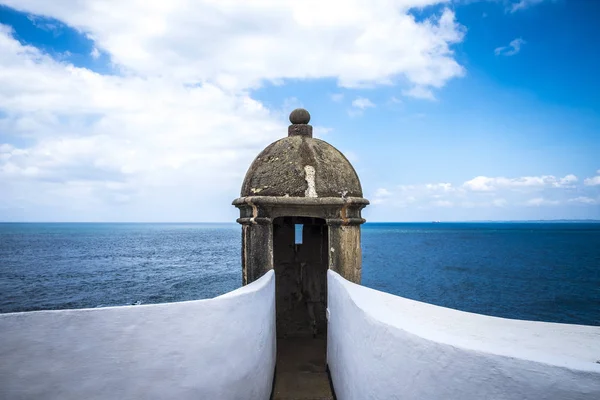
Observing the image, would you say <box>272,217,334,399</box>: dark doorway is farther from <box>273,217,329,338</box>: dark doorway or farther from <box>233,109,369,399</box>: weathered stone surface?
<box>233,109,369,399</box>: weathered stone surface

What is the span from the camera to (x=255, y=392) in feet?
11.0

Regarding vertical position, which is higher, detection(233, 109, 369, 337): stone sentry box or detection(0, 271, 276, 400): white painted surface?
detection(233, 109, 369, 337): stone sentry box

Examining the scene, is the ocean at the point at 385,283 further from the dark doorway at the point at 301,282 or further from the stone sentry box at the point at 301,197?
the stone sentry box at the point at 301,197

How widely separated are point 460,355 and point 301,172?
3.49 metres

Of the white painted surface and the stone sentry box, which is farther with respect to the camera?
the stone sentry box

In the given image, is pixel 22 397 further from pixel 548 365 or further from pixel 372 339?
pixel 548 365

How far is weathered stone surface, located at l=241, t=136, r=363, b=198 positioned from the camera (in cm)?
494

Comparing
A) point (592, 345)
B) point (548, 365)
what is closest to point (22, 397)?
point (548, 365)

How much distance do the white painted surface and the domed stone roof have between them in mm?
2030

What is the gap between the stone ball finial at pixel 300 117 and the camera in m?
5.60

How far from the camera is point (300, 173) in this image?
4.98m

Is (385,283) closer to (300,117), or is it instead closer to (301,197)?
(300,117)

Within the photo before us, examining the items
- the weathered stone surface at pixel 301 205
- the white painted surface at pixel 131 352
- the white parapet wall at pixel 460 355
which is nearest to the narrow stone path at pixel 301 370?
the weathered stone surface at pixel 301 205

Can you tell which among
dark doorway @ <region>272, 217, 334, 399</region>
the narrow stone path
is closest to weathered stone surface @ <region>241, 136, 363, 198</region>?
dark doorway @ <region>272, 217, 334, 399</region>
